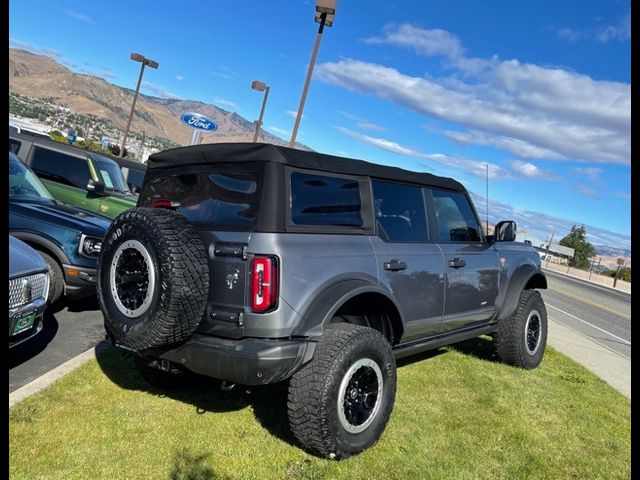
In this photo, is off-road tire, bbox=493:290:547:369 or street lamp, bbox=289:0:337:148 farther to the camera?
street lamp, bbox=289:0:337:148

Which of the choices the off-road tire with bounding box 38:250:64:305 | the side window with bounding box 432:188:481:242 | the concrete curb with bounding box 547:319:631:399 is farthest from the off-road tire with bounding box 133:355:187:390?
the concrete curb with bounding box 547:319:631:399

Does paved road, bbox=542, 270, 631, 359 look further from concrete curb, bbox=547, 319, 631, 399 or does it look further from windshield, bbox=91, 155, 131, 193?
windshield, bbox=91, 155, 131, 193

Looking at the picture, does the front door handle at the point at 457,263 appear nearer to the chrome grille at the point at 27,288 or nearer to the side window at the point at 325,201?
the side window at the point at 325,201

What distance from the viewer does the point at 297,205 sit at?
11.4 ft

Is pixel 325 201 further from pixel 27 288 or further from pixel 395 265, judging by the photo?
pixel 27 288

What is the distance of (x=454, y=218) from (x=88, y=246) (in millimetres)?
3922

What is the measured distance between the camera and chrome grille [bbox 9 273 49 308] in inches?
155

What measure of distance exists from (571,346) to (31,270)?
24.7 feet

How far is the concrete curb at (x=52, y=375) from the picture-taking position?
3.71 meters

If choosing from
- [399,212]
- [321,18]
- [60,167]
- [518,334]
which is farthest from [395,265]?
[321,18]

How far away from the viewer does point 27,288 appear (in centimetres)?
411

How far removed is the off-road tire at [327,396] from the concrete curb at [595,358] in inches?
158

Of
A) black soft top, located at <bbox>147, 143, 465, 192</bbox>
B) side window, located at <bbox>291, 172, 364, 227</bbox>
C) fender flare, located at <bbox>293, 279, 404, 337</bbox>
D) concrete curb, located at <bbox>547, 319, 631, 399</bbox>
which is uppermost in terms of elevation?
black soft top, located at <bbox>147, 143, 465, 192</bbox>

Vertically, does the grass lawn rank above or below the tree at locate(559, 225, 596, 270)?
below
